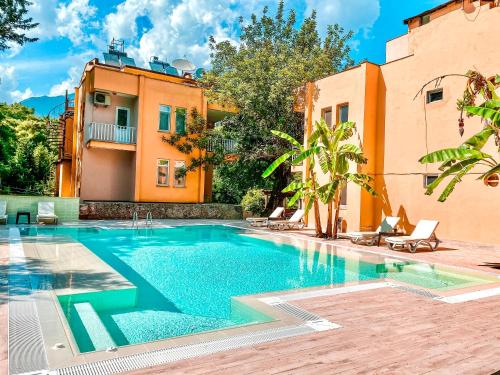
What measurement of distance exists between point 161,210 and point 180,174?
2540 mm

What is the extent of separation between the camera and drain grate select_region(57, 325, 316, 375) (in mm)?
3668

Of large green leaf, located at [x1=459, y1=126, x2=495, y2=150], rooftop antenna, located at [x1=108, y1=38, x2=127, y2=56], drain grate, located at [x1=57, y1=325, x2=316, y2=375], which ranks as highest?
rooftop antenna, located at [x1=108, y1=38, x2=127, y2=56]

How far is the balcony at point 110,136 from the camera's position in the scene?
843 inches

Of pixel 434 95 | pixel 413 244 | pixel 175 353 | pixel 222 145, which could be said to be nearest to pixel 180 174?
pixel 222 145

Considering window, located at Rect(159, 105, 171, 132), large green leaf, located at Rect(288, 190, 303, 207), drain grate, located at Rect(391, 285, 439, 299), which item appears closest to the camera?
drain grate, located at Rect(391, 285, 439, 299)

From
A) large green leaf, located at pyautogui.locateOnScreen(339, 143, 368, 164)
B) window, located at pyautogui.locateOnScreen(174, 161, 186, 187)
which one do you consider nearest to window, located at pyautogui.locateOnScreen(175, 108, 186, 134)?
window, located at pyautogui.locateOnScreen(174, 161, 186, 187)

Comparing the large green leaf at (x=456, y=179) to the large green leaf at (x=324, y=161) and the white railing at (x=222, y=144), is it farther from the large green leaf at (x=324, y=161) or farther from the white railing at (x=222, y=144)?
the white railing at (x=222, y=144)

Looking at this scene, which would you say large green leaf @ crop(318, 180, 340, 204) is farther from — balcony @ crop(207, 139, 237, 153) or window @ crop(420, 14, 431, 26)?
window @ crop(420, 14, 431, 26)

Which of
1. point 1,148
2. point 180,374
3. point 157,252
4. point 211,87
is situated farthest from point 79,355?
point 1,148

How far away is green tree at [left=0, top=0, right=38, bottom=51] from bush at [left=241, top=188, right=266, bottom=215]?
15845 millimetres

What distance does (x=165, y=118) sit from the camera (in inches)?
939

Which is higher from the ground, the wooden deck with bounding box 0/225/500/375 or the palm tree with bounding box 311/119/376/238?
the palm tree with bounding box 311/119/376/238

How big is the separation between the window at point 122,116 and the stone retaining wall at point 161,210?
529 cm

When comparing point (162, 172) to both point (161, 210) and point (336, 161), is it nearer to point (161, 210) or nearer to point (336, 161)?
point (161, 210)
